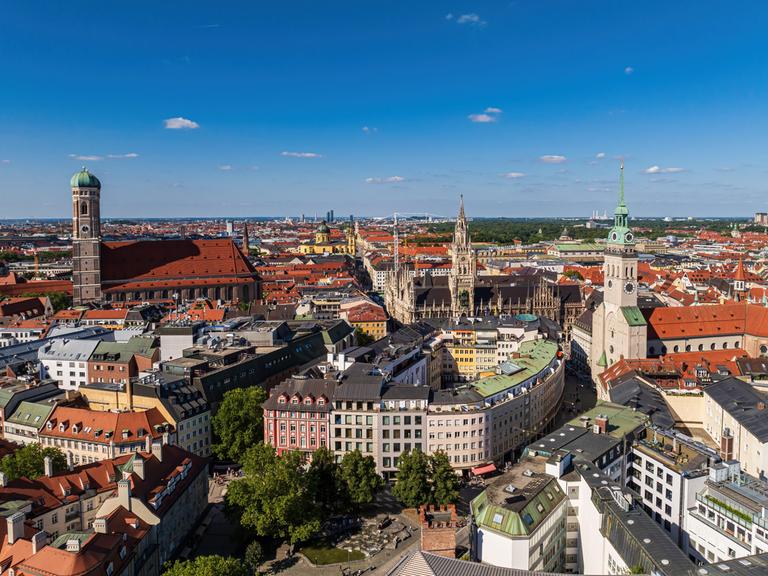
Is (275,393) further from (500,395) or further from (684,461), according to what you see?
(684,461)

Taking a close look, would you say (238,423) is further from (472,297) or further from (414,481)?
(472,297)

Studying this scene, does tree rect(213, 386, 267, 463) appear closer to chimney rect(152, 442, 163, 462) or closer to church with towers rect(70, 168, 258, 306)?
chimney rect(152, 442, 163, 462)

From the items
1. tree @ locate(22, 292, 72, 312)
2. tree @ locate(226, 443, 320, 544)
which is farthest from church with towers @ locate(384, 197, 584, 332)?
tree @ locate(226, 443, 320, 544)

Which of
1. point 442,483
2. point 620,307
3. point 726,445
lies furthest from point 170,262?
point 726,445

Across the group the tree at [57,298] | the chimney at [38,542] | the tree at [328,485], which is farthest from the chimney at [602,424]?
the tree at [57,298]

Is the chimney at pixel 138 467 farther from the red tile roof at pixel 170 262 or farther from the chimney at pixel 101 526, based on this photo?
the red tile roof at pixel 170 262

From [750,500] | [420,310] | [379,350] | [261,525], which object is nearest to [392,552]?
[261,525]
